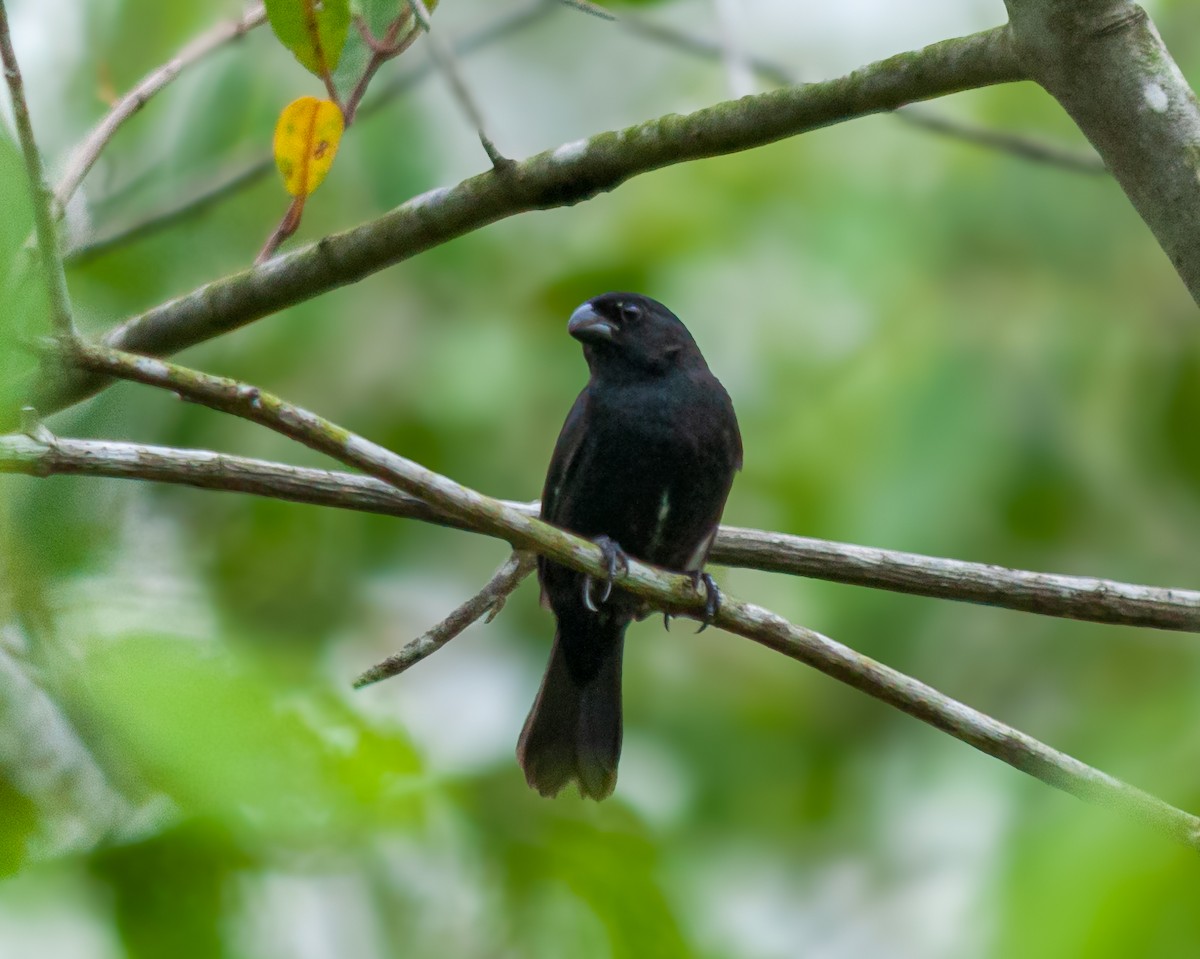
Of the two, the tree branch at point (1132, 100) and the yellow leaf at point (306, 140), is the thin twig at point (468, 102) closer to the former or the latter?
the yellow leaf at point (306, 140)

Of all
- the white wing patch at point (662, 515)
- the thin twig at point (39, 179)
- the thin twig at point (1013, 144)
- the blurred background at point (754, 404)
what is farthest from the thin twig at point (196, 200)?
the thin twig at point (1013, 144)

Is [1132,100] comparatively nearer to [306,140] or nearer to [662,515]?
[306,140]

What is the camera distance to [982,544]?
4.99 metres

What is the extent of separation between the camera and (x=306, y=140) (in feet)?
7.10

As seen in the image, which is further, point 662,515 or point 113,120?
point 662,515

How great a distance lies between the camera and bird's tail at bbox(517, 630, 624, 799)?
3.91 meters

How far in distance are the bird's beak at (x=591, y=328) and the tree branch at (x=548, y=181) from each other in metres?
1.60

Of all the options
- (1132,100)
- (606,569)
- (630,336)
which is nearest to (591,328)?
(630,336)

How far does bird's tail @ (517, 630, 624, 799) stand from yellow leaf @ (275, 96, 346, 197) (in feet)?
6.68

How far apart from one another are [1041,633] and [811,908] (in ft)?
5.67

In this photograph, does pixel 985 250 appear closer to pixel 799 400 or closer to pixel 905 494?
pixel 799 400

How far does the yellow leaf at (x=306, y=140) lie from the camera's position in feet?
7.03

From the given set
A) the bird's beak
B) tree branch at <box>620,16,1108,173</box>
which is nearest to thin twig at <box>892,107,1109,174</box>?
tree branch at <box>620,16,1108,173</box>

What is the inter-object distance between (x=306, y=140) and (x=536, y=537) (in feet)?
2.43
